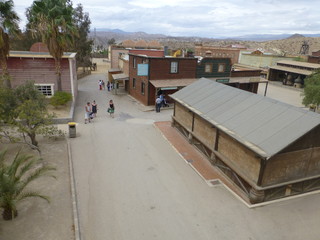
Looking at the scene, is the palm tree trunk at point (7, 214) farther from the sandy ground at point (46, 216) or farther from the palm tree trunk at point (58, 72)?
the palm tree trunk at point (58, 72)

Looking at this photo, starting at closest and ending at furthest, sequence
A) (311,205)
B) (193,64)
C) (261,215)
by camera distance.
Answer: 1. (261,215)
2. (311,205)
3. (193,64)

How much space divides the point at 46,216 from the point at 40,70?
1745 cm

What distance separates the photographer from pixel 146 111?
24109mm

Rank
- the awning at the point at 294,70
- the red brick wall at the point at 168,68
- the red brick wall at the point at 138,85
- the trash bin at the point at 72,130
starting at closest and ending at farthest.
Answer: the trash bin at the point at 72,130 < the red brick wall at the point at 168,68 < the red brick wall at the point at 138,85 < the awning at the point at 294,70

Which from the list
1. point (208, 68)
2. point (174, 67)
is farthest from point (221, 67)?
point (174, 67)

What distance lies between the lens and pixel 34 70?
22.8m

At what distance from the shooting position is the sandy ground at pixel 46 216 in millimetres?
8281

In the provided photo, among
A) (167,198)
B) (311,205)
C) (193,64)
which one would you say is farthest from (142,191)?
(193,64)

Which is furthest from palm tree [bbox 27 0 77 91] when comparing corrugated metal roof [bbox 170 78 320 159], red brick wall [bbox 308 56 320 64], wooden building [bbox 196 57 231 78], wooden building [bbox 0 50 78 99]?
red brick wall [bbox 308 56 320 64]

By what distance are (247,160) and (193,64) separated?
18501 millimetres

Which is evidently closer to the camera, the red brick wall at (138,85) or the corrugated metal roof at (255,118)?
the corrugated metal roof at (255,118)

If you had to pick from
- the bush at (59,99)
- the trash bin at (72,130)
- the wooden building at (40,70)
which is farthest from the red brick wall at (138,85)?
the trash bin at (72,130)

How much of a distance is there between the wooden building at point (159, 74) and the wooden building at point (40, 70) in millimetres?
6949

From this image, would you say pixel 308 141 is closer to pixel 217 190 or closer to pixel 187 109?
pixel 217 190
